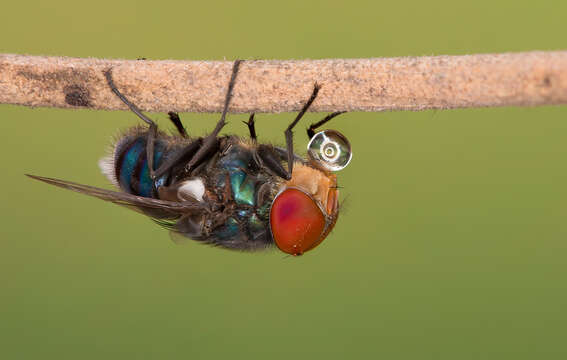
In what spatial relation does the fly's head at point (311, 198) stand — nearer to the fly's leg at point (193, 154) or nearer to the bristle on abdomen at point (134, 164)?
the fly's leg at point (193, 154)

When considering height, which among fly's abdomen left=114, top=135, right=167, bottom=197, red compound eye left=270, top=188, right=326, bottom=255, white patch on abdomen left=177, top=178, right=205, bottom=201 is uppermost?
fly's abdomen left=114, top=135, right=167, bottom=197

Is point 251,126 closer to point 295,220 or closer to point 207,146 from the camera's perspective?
point 207,146

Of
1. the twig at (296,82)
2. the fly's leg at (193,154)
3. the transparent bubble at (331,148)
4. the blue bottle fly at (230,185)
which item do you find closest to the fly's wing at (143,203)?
the blue bottle fly at (230,185)

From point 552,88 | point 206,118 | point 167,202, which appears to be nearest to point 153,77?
point 167,202

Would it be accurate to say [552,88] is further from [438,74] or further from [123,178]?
[123,178]

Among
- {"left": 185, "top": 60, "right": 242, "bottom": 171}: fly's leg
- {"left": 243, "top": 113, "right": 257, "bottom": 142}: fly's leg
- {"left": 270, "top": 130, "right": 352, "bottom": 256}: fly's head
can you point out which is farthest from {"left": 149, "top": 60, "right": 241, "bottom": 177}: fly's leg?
{"left": 270, "top": 130, "right": 352, "bottom": 256}: fly's head

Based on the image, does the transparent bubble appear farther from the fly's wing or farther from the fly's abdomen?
the fly's abdomen

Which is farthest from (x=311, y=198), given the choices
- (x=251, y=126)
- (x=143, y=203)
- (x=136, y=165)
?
(x=136, y=165)
